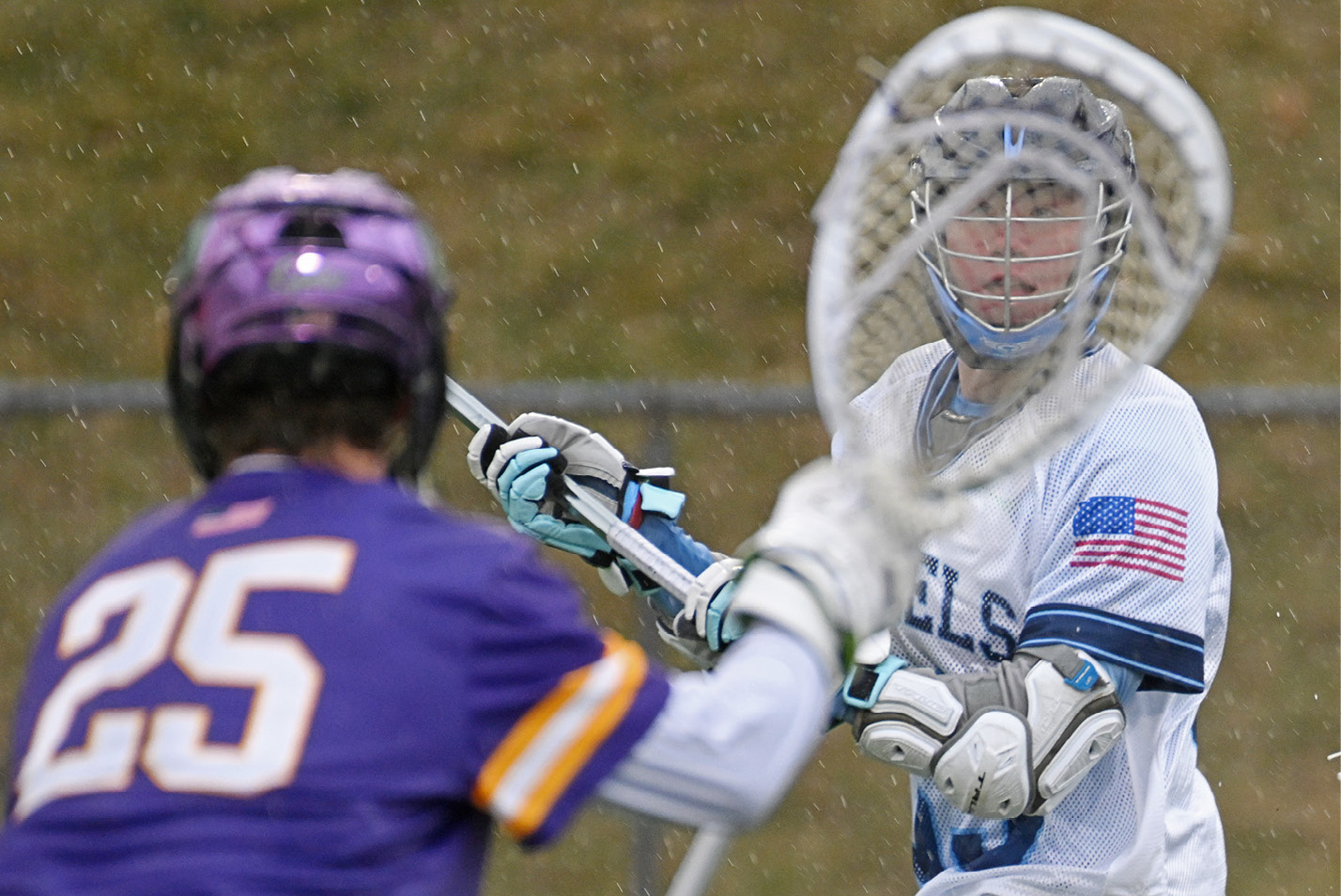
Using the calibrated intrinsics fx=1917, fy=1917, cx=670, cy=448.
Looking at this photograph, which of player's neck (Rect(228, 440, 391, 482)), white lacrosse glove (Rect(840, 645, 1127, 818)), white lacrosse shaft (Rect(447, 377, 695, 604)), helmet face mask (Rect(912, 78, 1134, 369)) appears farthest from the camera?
white lacrosse shaft (Rect(447, 377, 695, 604))

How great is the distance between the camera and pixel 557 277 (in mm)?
8023

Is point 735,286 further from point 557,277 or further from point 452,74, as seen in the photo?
point 452,74

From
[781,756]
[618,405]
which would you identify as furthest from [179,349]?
[618,405]

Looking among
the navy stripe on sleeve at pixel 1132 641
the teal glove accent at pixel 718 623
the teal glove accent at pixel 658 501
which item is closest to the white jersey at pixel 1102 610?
the navy stripe on sleeve at pixel 1132 641

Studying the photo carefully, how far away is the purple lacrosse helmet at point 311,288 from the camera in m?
1.98

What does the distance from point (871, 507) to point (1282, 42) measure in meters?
7.05

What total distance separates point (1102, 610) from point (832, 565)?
3.39 ft

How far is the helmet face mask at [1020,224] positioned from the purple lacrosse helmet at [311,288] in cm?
97

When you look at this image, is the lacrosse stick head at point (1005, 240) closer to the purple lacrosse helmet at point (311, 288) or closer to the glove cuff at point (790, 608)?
the glove cuff at point (790, 608)

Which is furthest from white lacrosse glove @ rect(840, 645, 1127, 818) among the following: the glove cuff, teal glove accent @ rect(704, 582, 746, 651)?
the glove cuff

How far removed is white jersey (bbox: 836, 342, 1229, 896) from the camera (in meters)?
2.96

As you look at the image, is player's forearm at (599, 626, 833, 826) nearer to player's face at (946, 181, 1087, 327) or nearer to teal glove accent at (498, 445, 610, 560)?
player's face at (946, 181, 1087, 327)

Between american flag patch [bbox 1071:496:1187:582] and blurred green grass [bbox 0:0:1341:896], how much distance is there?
3.73 metres

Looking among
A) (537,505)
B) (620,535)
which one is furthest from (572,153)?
(620,535)
